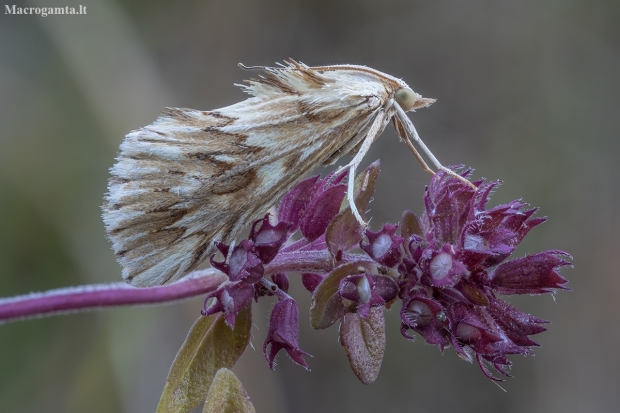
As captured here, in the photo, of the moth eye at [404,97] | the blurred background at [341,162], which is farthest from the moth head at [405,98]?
the blurred background at [341,162]

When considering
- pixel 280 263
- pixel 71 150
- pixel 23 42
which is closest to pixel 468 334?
pixel 280 263

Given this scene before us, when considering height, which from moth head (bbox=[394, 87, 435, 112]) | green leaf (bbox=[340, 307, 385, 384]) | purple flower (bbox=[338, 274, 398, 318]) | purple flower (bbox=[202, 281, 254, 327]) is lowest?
green leaf (bbox=[340, 307, 385, 384])

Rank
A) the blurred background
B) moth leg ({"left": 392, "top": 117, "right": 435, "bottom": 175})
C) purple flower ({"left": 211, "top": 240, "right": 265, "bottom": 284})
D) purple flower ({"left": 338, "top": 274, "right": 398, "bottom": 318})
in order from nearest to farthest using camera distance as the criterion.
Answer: purple flower ({"left": 338, "top": 274, "right": 398, "bottom": 318})
purple flower ({"left": 211, "top": 240, "right": 265, "bottom": 284})
moth leg ({"left": 392, "top": 117, "right": 435, "bottom": 175})
the blurred background

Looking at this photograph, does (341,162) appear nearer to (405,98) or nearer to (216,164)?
(405,98)

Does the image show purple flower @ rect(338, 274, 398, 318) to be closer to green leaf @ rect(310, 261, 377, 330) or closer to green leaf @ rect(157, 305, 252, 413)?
green leaf @ rect(310, 261, 377, 330)

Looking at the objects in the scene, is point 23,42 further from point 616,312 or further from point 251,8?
point 616,312

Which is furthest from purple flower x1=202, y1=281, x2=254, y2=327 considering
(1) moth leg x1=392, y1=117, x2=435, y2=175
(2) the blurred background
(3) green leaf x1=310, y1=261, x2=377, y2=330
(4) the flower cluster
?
(2) the blurred background
